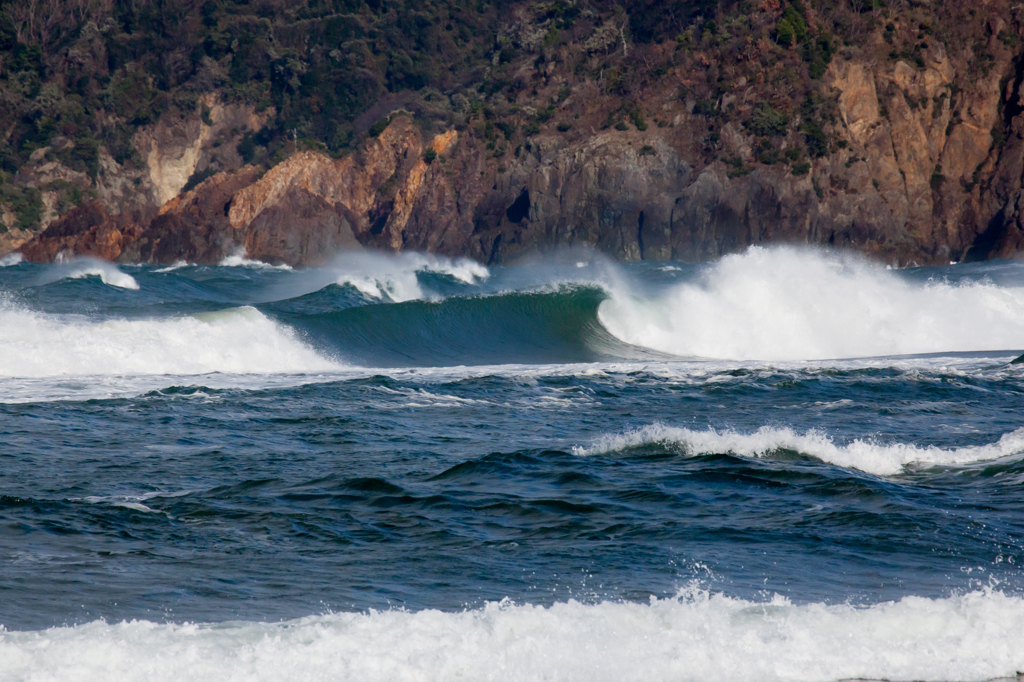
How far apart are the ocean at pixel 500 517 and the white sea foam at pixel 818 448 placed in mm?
41

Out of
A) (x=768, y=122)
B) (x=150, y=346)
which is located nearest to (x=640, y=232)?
(x=768, y=122)

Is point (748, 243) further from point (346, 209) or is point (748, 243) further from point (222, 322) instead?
point (222, 322)

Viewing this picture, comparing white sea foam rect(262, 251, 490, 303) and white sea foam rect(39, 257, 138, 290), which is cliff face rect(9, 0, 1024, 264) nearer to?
white sea foam rect(262, 251, 490, 303)

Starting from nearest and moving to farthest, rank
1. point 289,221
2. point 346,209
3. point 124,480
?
1. point 124,480
2. point 289,221
3. point 346,209

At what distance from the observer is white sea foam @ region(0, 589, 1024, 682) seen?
449cm

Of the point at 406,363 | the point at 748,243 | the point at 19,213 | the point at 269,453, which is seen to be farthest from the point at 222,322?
the point at 19,213

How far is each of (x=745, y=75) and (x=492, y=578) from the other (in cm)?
7250

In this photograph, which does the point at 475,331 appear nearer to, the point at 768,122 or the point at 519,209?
the point at 519,209

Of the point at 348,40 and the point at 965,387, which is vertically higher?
the point at 348,40

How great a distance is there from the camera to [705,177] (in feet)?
218

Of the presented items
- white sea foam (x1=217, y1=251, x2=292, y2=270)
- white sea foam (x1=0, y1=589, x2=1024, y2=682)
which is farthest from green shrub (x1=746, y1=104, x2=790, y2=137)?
white sea foam (x1=0, y1=589, x2=1024, y2=682)

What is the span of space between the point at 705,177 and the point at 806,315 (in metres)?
45.2

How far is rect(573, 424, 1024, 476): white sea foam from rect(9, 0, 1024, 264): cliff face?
182 ft

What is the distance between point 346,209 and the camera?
75188 mm
